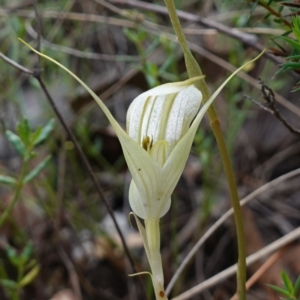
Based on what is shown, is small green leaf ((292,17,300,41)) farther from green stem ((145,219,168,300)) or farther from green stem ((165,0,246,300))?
green stem ((145,219,168,300))

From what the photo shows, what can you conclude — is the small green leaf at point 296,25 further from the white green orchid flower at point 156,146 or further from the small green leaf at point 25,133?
the small green leaf at point 25,133

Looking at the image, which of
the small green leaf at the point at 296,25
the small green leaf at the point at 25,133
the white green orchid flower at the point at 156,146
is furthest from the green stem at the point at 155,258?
the small green leaf at the point at 25,133

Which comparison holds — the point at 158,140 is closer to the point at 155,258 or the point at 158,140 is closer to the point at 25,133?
the point at 155,258

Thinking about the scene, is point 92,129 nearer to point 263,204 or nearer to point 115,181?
point 115,181

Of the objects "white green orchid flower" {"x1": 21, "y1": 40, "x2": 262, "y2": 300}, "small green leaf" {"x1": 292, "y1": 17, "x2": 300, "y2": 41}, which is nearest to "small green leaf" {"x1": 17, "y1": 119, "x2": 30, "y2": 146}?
"white green orchid flower" {"x1": 21, "y1": 40, "x2": 262, "y2": 300}

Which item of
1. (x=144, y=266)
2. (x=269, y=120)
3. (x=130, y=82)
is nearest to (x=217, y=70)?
(x=130, y=82)

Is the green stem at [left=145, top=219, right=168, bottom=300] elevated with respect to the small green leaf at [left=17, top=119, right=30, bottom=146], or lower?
lower
